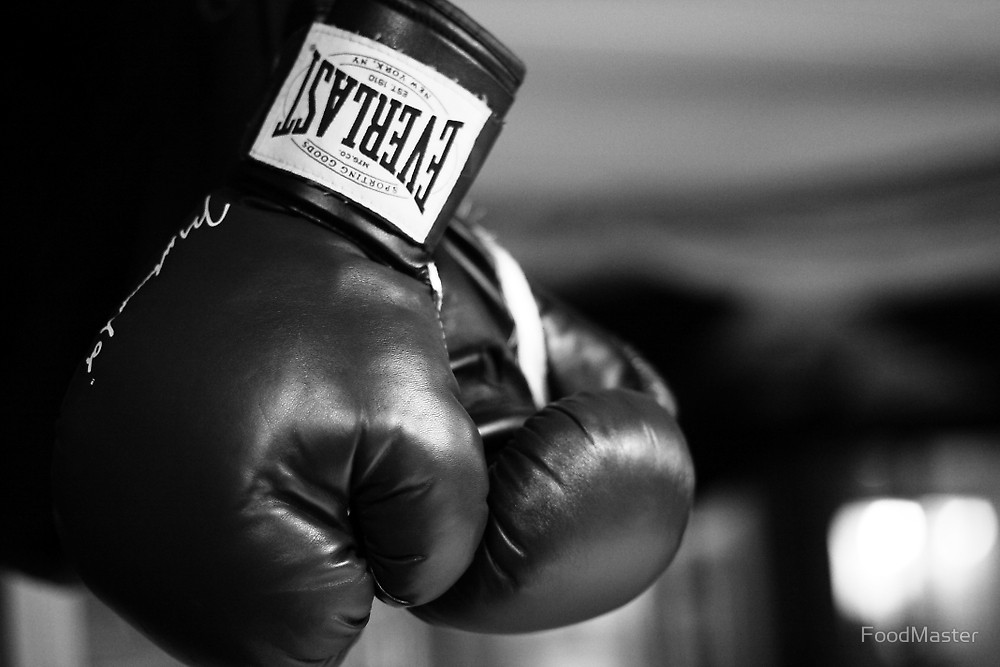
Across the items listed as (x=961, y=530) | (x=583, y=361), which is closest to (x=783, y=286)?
(x=961, y=530)

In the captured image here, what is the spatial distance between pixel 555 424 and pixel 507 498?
0.24 ft

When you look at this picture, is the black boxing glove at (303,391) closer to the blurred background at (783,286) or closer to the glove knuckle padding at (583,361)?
the glove knuckle padding at (583,361)

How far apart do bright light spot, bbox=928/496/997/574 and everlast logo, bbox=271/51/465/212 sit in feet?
14.3

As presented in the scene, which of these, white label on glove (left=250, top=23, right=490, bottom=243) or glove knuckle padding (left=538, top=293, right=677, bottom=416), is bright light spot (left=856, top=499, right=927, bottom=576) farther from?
white label on glove (left=250, top=23, right=490, bottom=243)

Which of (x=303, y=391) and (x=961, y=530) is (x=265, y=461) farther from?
(x=961, y=530)

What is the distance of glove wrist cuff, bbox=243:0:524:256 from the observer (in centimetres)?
68

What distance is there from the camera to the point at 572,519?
69 centimetres

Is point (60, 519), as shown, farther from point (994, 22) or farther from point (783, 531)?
point (783, 531)

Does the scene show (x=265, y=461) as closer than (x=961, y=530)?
Yes

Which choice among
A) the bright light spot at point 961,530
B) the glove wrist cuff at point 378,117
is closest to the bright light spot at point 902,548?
the bright light spot at point 961,530

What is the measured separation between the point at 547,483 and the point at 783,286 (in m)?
3.44

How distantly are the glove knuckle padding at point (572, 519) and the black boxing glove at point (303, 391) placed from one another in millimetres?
45

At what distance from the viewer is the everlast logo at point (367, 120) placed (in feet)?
2.23
